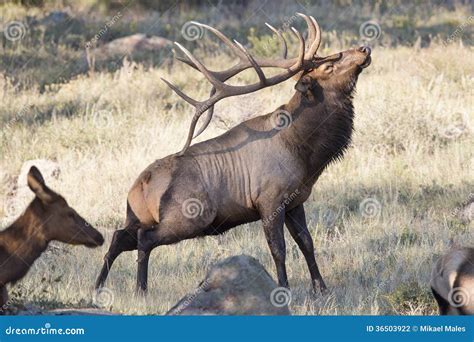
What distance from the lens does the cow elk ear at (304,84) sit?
38.1 ft

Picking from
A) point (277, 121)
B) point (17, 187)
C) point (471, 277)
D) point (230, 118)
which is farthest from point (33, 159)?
point (471, 277)

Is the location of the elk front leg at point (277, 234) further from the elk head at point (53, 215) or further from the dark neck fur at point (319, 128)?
the elk head at point (53, 215)

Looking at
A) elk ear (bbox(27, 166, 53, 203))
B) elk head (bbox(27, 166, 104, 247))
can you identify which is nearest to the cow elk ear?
elk head (bbox(27, 166, 104, 247))

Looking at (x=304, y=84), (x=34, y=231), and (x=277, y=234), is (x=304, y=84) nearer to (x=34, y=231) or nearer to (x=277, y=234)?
(x=277, y=234)

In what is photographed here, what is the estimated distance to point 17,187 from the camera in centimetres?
1623

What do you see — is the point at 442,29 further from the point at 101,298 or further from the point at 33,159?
the point at 101,298

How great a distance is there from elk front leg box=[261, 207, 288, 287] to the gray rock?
216 cm

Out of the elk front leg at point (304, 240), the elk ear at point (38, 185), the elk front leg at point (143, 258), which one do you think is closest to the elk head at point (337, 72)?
the elk front leg at point (304, 240)

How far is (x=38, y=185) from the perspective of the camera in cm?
887

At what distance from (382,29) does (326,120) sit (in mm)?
16084

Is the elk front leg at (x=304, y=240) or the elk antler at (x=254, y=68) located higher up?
the elk antler at (x=254, y=68)

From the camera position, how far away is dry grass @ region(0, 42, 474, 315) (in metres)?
11.3

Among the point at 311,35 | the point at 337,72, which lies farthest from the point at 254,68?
the point at 337,72

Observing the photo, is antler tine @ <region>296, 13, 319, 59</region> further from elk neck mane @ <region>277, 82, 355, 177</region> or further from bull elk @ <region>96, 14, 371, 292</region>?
elk neck mane @ <region>277, 82, 355, 177</region>
